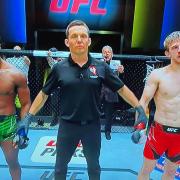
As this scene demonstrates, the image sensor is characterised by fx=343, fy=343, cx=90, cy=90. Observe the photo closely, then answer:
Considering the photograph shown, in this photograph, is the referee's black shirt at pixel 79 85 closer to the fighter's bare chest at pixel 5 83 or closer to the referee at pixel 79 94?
the referee at pixel 79 94

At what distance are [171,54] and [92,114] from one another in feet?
2.69

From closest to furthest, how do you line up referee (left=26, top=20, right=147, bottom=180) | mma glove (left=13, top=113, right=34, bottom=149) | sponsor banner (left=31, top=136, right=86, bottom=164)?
referee (left=26, top=20, right=147, bottom=180) < mma glove (left=13, top=113, right=34, bottom=149) < sponsor banner (left=31, top=136, right=86, bottom=164)

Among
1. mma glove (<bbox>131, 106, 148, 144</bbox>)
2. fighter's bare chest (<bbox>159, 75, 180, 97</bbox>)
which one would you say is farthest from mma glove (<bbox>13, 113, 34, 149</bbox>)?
fighter's bare chest (<bbox>159, 75, 180, 97</bbox>)

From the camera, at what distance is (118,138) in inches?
205

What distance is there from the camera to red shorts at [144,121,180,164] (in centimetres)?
289

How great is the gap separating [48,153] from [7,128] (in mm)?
1611

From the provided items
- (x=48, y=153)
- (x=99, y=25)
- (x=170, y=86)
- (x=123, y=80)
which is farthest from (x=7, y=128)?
(x=99, y=25)

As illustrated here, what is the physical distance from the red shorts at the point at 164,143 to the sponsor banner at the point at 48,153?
4.70ft

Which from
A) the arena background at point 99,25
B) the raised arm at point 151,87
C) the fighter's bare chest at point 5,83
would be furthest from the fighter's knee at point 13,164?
the arena background at point 99,25

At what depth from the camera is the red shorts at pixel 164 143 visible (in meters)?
2.89

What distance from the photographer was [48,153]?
446cm

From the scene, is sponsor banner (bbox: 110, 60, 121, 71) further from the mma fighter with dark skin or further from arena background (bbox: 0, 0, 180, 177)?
the mma fighter with dark skin

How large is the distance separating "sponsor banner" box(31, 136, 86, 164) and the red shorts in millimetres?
1434

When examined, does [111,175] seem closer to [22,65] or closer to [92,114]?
[92,114]
